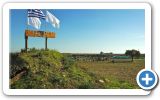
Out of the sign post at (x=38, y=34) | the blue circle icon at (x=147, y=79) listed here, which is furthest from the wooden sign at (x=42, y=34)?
the blue circle icon at (x=147, y=79)

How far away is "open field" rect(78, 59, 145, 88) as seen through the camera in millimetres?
3639

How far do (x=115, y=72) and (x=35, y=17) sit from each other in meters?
0.63

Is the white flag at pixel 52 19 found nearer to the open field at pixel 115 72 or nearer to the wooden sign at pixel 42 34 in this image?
the wooden sign at pixel 42 34

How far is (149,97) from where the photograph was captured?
3.58m

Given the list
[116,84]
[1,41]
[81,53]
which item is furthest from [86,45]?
[1,41]

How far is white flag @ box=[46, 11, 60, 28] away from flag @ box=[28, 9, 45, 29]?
1.4 inches

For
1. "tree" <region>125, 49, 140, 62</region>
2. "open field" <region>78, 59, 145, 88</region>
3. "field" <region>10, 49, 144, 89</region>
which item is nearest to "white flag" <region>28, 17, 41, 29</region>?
"field" <region>10, 49, 144, 89</region>

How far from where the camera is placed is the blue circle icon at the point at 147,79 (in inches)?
140

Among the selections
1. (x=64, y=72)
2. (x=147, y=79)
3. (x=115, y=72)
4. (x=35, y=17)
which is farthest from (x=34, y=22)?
(x=147, y=79)

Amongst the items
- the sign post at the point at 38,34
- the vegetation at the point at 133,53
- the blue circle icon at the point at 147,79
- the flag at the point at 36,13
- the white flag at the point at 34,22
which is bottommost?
the blue circle icon at the point at 147,79

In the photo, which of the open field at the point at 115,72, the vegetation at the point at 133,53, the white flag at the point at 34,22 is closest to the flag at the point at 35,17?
the white flag at the point at 34,22

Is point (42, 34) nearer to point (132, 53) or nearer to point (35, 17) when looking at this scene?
point (35, 17)

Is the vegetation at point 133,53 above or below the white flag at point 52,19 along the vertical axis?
below

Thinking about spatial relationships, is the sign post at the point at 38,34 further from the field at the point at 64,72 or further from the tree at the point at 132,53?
the tree at the point at 132,53
